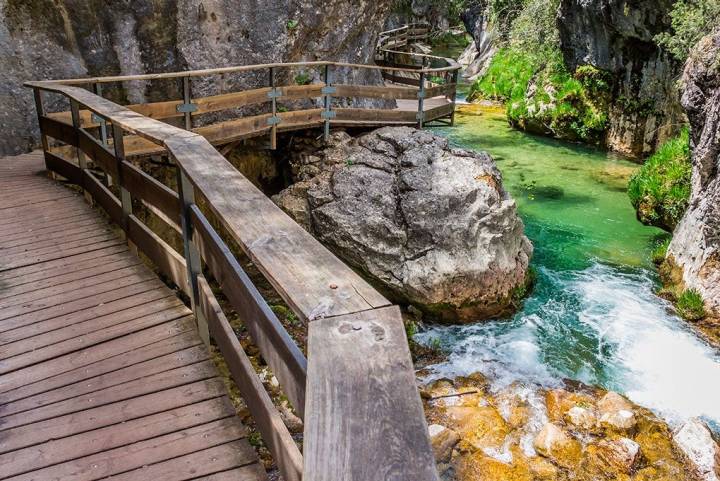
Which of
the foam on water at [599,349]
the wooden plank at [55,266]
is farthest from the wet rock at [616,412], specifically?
the wooden plank at [55,266]

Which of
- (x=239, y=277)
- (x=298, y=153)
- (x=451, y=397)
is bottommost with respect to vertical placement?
(x=451, y=397)

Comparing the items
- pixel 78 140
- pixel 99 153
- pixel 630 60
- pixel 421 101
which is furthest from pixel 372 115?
pixel 630 60

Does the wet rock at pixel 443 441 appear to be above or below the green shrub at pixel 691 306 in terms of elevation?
below

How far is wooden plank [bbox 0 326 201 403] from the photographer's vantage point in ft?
11.6

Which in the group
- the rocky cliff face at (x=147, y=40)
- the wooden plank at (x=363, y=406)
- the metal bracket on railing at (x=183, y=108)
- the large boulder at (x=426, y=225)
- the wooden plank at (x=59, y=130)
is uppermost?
the rocky cliff face at (x=147, y=40)

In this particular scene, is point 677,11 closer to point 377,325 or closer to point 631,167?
point 631,167

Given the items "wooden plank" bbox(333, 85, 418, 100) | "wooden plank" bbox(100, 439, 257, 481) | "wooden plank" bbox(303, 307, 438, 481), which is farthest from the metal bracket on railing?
"wooden plank" bbox(303, 307, 438, 481)

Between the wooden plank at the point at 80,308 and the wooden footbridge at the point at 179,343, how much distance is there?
0.01m

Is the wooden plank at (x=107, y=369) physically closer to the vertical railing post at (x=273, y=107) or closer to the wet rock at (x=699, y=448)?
the wet rock at (x=699, y=448)

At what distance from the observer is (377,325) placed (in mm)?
1703

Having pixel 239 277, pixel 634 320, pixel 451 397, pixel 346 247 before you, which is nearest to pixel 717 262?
pixel 634 320

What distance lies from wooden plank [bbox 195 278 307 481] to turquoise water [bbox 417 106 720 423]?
17.2 feet

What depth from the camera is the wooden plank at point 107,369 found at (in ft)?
11.6

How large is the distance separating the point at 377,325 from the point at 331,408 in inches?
13.3
